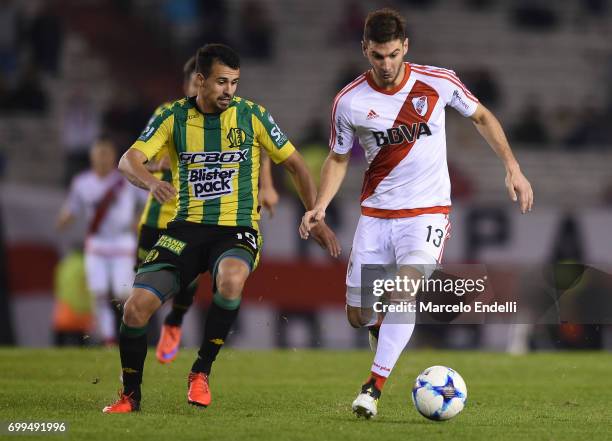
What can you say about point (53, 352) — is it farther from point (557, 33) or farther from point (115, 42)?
point (557, 33)

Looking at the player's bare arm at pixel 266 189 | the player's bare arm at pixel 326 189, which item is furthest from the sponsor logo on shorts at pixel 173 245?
the player's bare arm at pixel 266 189

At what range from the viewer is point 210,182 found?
7.73 metres

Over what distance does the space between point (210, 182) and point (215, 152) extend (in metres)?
0.19

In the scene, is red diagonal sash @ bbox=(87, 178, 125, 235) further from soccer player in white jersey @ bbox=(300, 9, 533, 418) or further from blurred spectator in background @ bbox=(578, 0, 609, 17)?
blurred spectator in background @ bbox=(578, 0, 609, 17)

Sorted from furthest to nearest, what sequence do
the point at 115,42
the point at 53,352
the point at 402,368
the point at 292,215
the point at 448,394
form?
the point at 115,42
the point at 292,215
the point at 53,352
the point at 402,368
the point at 448,394

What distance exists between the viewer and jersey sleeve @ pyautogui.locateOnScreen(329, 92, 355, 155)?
7828mm

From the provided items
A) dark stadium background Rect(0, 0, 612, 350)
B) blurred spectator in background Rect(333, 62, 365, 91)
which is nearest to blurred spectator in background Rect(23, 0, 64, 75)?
dark stadium background Rect(0, 0, 612, 350)

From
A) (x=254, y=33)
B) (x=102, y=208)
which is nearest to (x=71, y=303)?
(x=102, y=208)

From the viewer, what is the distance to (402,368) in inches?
446

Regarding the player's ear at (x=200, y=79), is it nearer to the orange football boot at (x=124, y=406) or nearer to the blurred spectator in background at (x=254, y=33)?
the orange football boot at (x=124, y=406)

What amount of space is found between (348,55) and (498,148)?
13.7m

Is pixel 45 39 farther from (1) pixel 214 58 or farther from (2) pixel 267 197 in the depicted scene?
(1) pixel 214 58

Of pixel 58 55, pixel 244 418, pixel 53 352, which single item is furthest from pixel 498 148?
pixel 58 55

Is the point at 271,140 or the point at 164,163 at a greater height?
the point at 164,163
